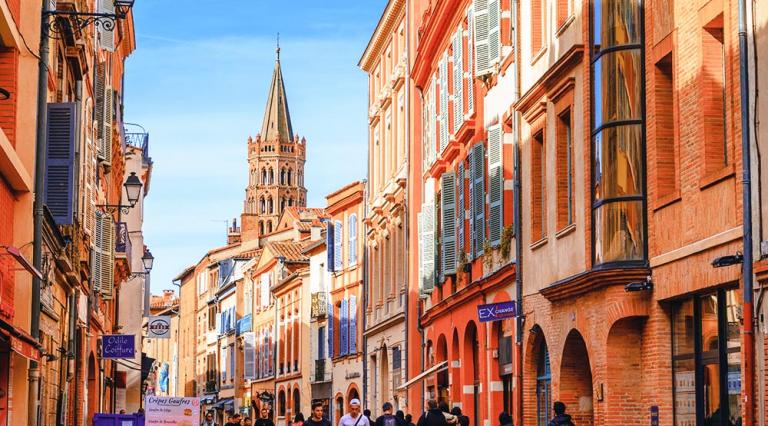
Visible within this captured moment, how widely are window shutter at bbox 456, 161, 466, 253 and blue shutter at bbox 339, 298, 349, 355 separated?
23.4 m

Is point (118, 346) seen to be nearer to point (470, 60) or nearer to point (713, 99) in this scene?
point (470, 60)

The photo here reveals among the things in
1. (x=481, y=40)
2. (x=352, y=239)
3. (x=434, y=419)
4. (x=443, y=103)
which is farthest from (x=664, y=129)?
(x=352, y=239)

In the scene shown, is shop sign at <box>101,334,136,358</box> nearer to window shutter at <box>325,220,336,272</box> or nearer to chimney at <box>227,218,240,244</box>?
window shutter at <box>325,220,336,272</box>

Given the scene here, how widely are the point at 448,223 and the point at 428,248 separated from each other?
285 centimetres

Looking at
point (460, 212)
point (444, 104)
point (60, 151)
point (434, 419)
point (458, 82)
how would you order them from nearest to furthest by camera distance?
point (60, 151)
point (434, 419)
point (460, 212)
point (458, 82)
point (444, 104)

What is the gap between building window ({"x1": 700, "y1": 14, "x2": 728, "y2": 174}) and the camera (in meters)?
17.6

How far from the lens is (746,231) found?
52.4 ft

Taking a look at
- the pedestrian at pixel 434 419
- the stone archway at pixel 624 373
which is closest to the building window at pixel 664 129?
the stone archway at pixel 624 373

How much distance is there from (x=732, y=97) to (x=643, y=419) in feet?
18.5

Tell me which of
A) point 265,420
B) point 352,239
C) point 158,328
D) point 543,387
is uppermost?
point 352,239

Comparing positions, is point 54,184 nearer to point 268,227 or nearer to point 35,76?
point 35,76

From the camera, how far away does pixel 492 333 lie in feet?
96.5

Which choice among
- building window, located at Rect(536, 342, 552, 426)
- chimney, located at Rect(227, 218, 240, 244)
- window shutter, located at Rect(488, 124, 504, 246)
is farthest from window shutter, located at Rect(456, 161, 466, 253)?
chimney, located at Rect(227, 218, 240, 244)

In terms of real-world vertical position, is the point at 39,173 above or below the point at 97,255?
below
